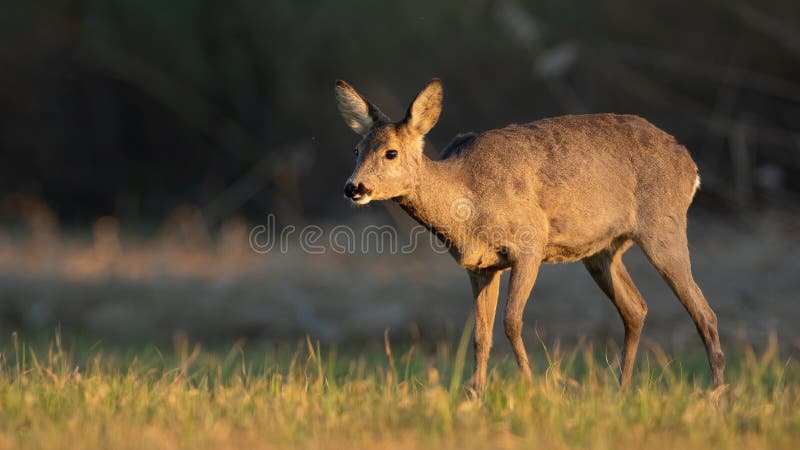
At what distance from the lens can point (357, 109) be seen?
Answer: 8023 mm

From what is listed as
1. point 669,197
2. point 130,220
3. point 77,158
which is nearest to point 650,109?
point 669,197

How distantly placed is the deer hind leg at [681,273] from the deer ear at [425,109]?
1755 millimetres

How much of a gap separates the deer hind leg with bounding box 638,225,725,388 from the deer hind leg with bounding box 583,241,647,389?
430 millimetres

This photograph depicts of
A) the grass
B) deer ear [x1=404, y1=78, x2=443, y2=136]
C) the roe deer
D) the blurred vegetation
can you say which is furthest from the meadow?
deer ear [x1=404, y1=78, x2=443, y2=136]

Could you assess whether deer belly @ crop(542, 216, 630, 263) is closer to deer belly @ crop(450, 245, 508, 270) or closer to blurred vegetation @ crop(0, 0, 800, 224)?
deer belly @ crop(450, 245, 508, 270)

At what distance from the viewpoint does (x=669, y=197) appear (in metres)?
8.20

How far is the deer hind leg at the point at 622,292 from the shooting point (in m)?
8.55

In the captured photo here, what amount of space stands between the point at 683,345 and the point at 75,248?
10.1 m

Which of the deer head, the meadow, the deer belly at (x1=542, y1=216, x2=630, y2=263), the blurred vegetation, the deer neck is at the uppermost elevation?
the blurred vegetation

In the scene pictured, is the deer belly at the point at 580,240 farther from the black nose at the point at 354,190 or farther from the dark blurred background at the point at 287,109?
the dark blurred background at the point at 287,109

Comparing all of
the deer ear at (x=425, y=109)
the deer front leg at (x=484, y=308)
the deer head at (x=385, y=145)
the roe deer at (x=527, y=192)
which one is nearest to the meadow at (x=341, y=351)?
the deer front leg at (x=484, y=308)

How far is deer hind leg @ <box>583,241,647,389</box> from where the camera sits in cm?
855

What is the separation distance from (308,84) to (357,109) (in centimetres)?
1218

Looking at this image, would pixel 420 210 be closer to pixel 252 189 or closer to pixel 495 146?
pixel 495 146
